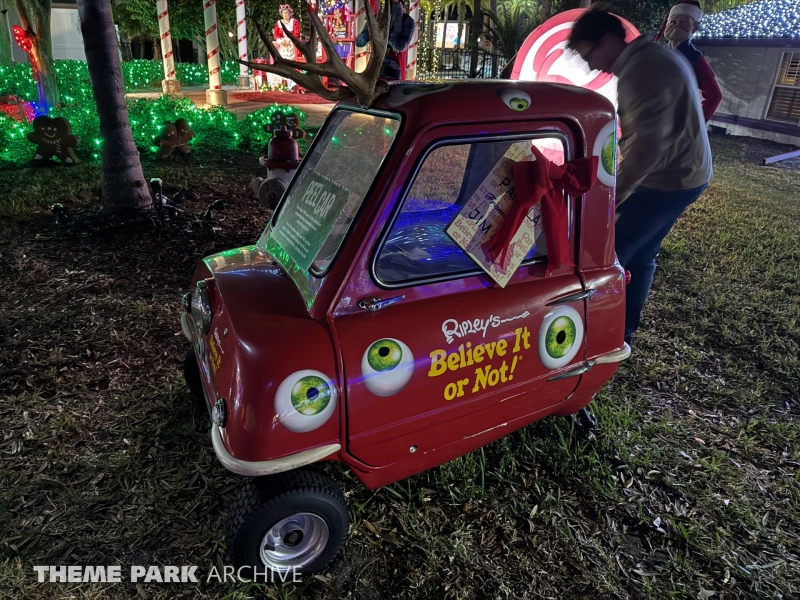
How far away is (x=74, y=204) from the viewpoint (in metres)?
5.95

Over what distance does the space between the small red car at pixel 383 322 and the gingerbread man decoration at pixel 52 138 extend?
20.8 feet

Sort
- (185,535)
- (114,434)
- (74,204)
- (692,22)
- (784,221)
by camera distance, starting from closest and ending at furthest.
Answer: (185,535)
(114,434)
(692,22)
(74,204)
(784,221)

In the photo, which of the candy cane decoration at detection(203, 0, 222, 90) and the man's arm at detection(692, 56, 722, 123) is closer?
the man's arm at detection(692, 56, 722, 123)

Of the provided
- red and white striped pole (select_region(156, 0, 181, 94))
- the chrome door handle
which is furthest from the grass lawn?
red and white striped pole (select_region(156, 0, 181, 94))

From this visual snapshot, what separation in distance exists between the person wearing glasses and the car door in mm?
1129

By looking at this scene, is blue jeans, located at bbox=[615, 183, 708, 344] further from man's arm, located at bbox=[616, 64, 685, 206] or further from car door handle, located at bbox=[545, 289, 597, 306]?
car door handle, located at bbox=[545, 289, 597, 306]

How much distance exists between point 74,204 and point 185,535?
5.04 m

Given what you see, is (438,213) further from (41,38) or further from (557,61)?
(41,38)

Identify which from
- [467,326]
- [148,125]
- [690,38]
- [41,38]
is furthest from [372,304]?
[41,38]

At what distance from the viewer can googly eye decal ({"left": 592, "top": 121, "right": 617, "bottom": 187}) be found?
7.01 feet

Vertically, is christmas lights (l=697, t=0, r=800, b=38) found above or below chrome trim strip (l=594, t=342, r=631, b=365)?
above

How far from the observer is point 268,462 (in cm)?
173

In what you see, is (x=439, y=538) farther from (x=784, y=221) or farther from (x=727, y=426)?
(x=784, y=221)

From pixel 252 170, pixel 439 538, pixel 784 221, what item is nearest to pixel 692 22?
pixel 439 538
